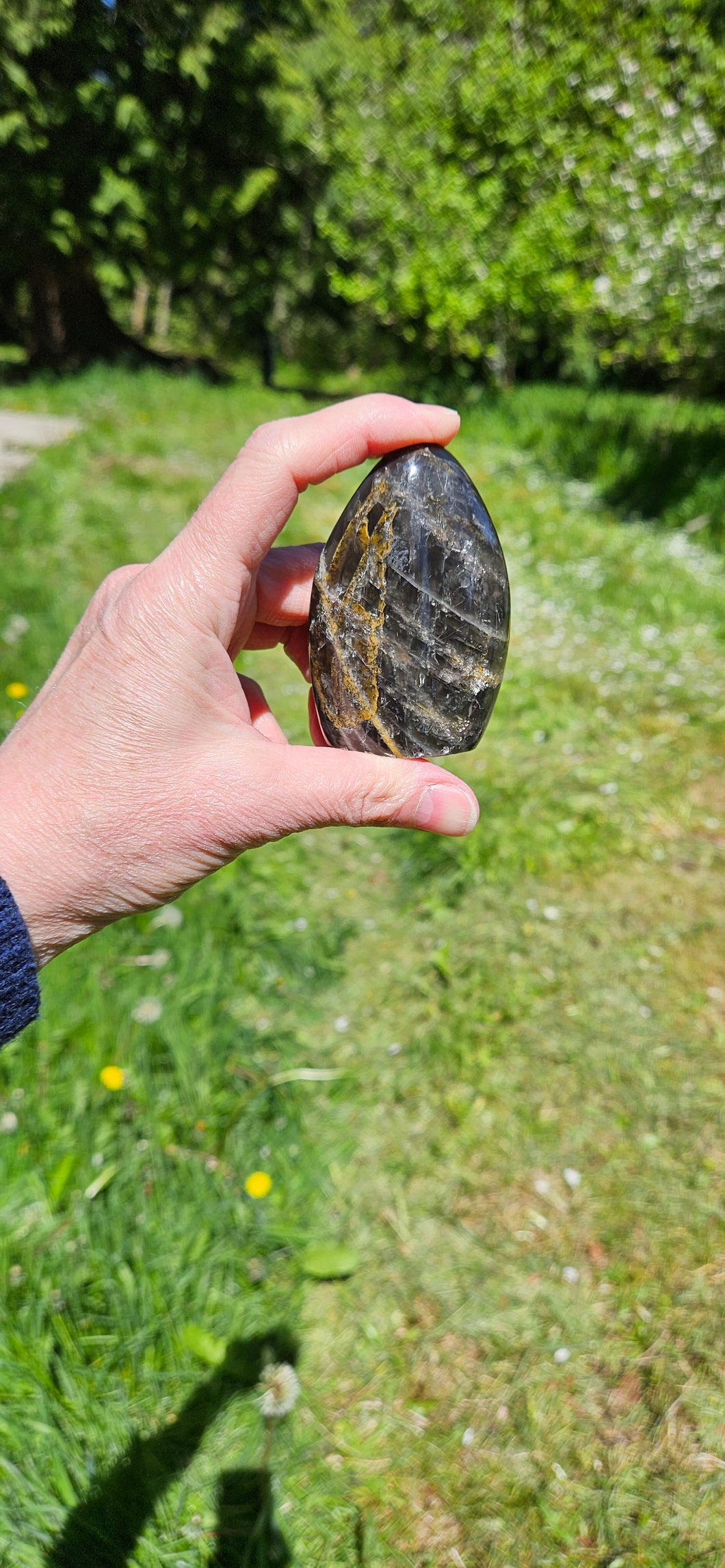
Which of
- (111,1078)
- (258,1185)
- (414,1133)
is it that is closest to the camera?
(258,1185)

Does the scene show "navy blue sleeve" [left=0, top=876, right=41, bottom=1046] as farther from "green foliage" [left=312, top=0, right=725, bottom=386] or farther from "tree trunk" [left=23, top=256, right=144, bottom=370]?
"tree trunk" [left=23, top=256, right=144, bottom=370]

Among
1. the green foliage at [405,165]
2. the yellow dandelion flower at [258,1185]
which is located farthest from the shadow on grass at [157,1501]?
the green foliage at [405,165]

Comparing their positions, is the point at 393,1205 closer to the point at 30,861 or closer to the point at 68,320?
the point at 30,861

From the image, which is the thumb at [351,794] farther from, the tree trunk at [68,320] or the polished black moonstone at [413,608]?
the tree trunk at [68,320]

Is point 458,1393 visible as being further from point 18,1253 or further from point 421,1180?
point 18,1253

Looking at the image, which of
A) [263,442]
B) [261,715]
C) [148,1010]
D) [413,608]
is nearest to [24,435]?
[148,1010]
